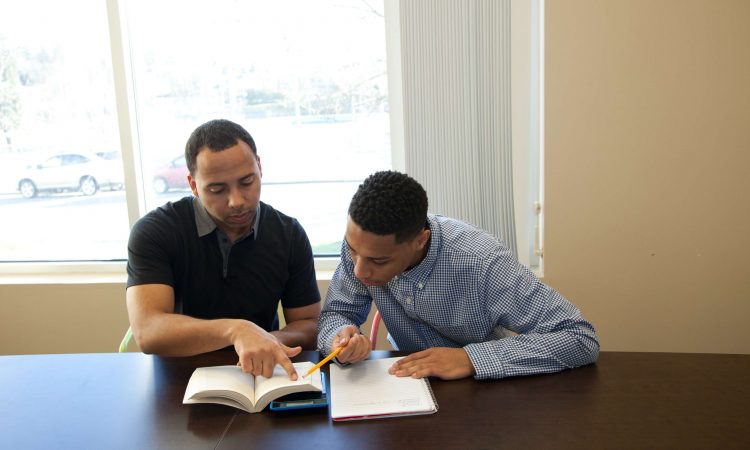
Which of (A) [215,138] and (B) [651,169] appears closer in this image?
(A) [215,138]

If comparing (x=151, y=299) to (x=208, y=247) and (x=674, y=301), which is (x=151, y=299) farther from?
(x=674, y=301)

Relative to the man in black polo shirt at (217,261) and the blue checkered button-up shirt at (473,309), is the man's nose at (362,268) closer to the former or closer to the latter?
the blue checkered button-up shirt at (473,309)

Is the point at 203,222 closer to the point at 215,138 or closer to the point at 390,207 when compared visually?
the point at 215,138

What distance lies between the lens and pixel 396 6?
107 inches

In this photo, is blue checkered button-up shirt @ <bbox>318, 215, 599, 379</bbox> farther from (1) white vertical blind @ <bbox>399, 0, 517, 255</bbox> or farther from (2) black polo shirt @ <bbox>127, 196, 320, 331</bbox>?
(1) white vertical blind @ <bbox>399, 0, 517, 255</bbox>

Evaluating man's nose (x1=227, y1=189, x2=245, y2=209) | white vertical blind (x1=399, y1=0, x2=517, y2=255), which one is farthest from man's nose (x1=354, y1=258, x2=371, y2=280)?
white vertical blind (x1=399, y1=0, x2=517, y2=255)

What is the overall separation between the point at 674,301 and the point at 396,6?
1778mm

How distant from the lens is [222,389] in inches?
53.2

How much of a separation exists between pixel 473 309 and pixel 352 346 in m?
0.37

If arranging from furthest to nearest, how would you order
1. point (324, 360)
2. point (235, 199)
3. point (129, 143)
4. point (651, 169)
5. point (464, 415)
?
point (129, 143)
point (651, 169)
point (235, 199)
point (324, 360)
point (464, 415)

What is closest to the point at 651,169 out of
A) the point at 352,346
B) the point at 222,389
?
the point at 352,346

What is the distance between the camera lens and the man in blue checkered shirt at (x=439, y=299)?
1.47m

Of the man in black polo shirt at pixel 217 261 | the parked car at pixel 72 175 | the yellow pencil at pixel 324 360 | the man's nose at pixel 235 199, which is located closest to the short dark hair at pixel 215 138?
the man in black polo shirt at pixel 217 261

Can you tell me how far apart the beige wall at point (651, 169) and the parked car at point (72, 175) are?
7.20ft
